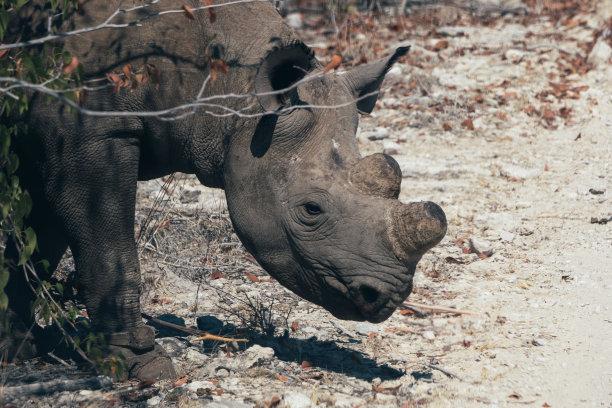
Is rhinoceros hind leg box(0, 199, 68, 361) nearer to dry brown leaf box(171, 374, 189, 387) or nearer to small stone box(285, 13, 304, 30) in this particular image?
dry brown leaf box(171, 374, 189, 387)

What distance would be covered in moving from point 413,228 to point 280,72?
3.89ft

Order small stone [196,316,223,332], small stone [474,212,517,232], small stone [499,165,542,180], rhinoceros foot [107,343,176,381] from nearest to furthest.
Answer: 1. rhinoceros foot [107,343,176,381]
2. small stone [196,316,223,332]
3. small stone [474,212,517,232]
4. small stone [499,165,542,180]

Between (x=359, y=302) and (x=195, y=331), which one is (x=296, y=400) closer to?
(x=359, y=302)

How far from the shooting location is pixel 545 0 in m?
15.9

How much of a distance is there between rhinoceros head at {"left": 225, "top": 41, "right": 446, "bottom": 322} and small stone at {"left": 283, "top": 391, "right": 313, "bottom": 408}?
0.52 metres

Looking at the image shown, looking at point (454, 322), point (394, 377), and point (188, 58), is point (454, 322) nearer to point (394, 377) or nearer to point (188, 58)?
point (394, 377)

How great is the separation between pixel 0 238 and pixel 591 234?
548 cm

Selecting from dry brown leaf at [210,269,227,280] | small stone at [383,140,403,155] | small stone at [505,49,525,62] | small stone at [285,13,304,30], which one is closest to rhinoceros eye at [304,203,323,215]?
dry brown leaf at [210,269,227,280]

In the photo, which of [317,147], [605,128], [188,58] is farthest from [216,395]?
[605,128]

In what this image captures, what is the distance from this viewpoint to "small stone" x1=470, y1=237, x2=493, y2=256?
7.70 meters

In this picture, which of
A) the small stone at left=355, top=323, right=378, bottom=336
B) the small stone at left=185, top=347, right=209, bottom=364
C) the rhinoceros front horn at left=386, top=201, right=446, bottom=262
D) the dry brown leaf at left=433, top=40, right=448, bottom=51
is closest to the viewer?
the rhinoceros front horn at left=386, top=201, right=446, bottom=262

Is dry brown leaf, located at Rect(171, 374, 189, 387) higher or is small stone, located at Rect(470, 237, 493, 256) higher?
small stone, located at Rect(470, 237, 493, 256)

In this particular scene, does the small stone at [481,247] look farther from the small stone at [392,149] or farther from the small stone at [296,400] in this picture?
the small stone at [296,400]

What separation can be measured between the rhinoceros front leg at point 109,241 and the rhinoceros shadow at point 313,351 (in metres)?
0.58
